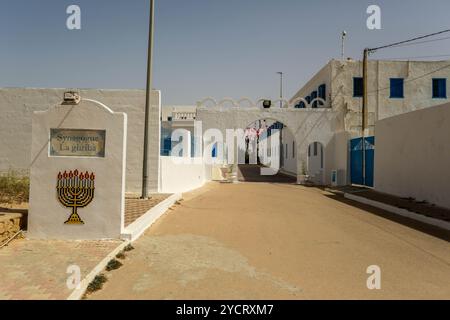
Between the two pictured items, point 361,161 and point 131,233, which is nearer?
point 131,233

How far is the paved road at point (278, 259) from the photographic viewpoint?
15.0 ft

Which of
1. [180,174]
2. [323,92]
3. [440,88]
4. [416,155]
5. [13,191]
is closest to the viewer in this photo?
[13,191]

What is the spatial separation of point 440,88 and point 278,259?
2077 cm

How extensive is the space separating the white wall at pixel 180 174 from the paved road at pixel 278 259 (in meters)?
4.15

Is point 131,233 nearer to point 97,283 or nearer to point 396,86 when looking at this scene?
point 97,283

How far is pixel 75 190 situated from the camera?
6820 millimetres

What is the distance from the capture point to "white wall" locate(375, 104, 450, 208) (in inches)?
428

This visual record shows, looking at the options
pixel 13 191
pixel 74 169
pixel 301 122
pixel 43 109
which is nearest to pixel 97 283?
pixel 74 169

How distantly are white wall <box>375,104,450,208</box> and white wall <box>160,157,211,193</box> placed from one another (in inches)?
308

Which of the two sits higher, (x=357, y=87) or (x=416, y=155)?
(x=357, y=87)

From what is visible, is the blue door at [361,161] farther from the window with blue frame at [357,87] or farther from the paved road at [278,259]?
the paved road at [278,259]

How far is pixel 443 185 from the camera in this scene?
1084cm

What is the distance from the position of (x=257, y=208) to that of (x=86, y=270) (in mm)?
6972
